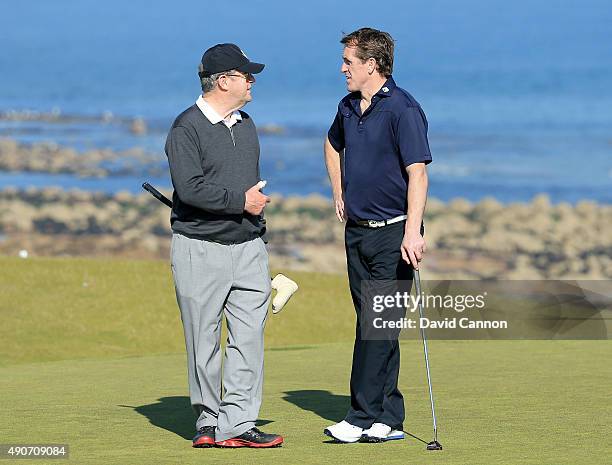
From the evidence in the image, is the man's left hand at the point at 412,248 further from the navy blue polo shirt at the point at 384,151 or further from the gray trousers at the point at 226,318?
the gray trousers at the point at 226,318

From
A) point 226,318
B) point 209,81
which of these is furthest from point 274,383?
point 209,81

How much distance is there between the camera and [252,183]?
7.60 m

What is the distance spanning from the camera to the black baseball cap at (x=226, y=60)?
7480 mm

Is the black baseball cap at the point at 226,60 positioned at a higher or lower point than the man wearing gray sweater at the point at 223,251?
higher

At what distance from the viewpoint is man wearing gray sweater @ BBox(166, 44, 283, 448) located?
24.5 feet

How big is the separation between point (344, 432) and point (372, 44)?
182 cm

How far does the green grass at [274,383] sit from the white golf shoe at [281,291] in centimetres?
63

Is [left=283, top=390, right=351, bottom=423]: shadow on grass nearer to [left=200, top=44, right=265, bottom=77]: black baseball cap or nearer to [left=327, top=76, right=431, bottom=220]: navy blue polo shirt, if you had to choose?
[left=327, top=76, right=431, bottom=220]: navy blue polo shirt

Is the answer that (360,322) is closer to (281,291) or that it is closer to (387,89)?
(281,291)

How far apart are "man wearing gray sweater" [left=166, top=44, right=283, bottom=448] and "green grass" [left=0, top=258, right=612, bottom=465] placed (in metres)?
0.24

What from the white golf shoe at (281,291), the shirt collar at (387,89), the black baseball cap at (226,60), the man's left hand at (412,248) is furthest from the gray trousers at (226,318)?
the shirt collar at (387,89)

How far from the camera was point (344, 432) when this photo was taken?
7680mm

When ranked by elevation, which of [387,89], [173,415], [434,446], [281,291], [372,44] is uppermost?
[372,44]

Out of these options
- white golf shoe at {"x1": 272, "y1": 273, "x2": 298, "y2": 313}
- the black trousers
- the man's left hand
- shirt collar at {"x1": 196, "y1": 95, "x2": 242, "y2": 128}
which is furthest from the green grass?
shirt collar at {"x1": 196, "y1": 95, "x2": 242, "y2": 128}
